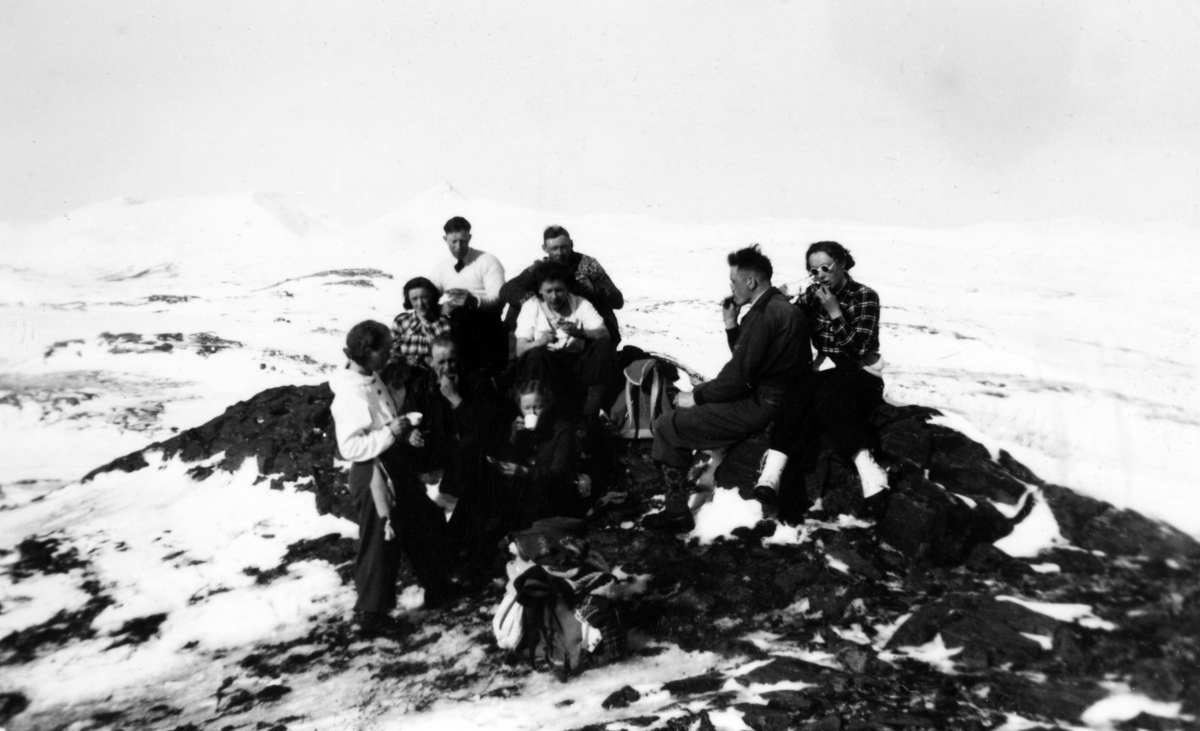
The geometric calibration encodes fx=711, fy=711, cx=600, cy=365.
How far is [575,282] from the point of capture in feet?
20.5

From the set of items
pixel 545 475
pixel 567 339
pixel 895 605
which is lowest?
pixel 895 605

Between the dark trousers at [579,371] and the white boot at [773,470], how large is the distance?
1.56m

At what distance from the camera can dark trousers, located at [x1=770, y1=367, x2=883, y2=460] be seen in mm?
5207

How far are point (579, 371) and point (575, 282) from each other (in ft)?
2.65

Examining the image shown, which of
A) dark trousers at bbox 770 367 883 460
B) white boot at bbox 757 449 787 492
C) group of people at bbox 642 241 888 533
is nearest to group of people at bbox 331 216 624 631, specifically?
group of people at bbox 642 241 888 533

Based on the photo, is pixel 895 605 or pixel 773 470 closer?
pixel 895 605

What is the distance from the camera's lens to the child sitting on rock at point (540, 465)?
5.31 meters

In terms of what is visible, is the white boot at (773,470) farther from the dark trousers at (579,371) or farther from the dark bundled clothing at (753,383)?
the dark trousers at (579,371)

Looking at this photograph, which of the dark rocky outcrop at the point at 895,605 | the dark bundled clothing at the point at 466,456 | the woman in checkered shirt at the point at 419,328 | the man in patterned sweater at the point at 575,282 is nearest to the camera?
the dark rocky outcrop at the point at 895,605

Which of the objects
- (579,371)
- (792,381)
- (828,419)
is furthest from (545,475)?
(828,419)

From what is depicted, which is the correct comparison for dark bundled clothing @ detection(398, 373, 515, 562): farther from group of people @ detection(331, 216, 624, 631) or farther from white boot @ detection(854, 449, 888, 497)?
white boot @ detection(854, 449, 888, 497)

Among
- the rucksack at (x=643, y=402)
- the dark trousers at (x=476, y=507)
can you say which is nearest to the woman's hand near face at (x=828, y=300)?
the rucksack at (x=643, y=402)

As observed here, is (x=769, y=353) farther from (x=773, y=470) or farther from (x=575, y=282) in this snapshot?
(x=575, y=282)

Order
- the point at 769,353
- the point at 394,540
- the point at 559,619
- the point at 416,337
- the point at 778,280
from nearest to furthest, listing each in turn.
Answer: the point at 559,619
the point at 394,540
the point at 769,353
the point at 416,337
the point at 778,280
